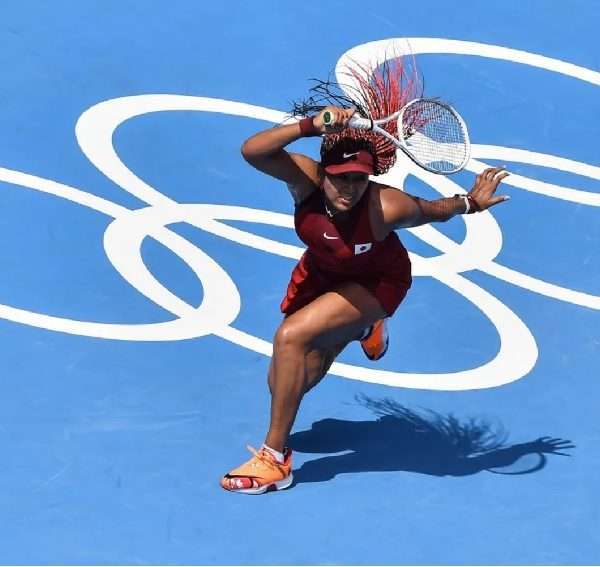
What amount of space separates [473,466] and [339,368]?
3.65 ft

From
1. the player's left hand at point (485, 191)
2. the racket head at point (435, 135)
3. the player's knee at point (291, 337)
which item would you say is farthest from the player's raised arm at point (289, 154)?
the player's left hand at point (485, 191)

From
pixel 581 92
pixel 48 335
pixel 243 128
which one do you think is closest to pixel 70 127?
pixel 243 128

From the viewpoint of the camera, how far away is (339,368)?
9062mm

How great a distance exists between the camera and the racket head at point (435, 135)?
7668mm

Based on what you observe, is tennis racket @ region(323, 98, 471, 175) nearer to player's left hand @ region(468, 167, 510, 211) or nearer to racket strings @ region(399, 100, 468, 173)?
racket strings @ region(399, 100, 468, 173)

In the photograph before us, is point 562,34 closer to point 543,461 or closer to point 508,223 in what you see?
point 508,223

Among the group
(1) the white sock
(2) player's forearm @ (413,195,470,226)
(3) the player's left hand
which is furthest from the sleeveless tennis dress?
(1) the white sock

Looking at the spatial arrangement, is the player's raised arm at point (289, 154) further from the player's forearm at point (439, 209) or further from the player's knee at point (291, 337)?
the player's knee at point (291, 337)

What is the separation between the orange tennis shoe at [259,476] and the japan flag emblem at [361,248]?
110 cm

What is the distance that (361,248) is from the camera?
25.4 feet

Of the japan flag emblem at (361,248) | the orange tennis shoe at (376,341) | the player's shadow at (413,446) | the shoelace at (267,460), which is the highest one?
the japan flag emblem at (361,248)

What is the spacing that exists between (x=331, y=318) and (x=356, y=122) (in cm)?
107

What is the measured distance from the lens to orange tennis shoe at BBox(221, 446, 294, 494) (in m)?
7.84

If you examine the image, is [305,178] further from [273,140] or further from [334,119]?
[334,119]
